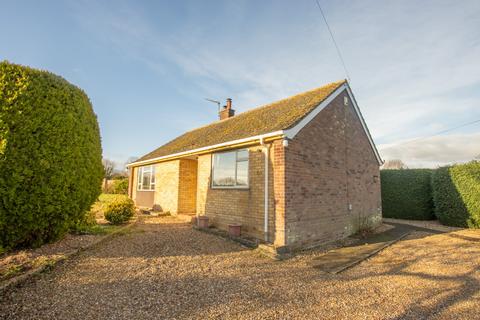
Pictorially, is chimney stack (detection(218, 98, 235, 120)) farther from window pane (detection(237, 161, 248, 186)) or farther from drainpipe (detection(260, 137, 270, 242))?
drainpipe (detection(260, 137, 270, 242))

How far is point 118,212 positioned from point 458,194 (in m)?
16.0

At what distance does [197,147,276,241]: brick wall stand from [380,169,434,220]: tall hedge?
39.3ft

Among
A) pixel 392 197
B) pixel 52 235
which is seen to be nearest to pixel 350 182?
pixel 392 197

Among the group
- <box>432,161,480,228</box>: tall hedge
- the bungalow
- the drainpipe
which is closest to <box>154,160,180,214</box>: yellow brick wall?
the bungalow

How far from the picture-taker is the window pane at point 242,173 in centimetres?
855

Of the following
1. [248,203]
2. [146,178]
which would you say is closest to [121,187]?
[146,178]

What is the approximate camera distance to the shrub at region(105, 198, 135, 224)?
9.88 m

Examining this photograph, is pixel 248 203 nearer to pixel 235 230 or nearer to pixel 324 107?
pixel 235 230

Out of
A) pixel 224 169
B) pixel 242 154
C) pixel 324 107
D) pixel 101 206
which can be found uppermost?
pixel 324 107

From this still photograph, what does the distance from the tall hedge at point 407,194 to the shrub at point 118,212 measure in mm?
15206

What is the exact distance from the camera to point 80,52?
779cm

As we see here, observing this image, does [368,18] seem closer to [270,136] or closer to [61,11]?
[270,136]

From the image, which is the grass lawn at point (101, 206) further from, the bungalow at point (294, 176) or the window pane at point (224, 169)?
the window pane at point (224, 169)

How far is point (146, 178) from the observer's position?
16344mm
